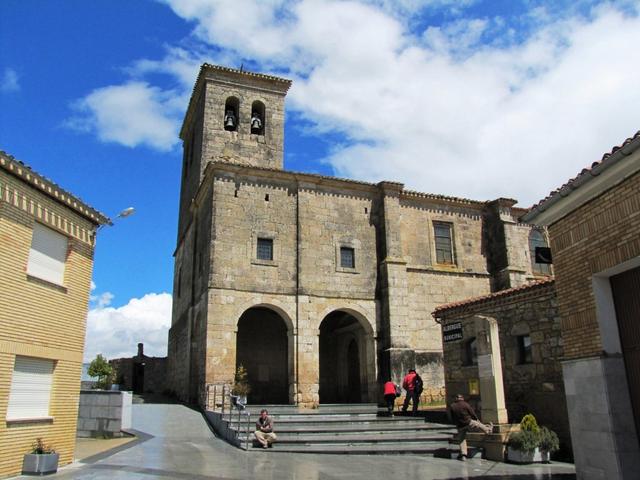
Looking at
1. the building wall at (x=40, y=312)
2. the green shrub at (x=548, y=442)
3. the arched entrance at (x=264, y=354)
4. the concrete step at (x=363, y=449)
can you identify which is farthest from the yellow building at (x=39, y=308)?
the arched entrance at (x=264, y=354)

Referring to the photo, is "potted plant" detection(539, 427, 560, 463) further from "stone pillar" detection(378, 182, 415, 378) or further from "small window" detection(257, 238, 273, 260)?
"small window" detection(257, 238, 273, 260)

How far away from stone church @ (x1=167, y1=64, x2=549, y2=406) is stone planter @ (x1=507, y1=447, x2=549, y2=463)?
10109 mm

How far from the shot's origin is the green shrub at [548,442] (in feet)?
41.1

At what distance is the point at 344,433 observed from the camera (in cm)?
1530

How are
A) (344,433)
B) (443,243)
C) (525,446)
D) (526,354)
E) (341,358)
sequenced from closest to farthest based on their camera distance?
1. (525,446)
2. (526,354)
3. (344,433)
4. (443,243)
5. (341,358)

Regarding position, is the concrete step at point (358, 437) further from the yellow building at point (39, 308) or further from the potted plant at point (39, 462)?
the potted plant at point (39, 462)

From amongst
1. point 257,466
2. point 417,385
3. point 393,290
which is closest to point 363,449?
point 257,466

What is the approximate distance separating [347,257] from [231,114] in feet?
34.4

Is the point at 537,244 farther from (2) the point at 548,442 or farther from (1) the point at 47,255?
(1) the point at 47,255

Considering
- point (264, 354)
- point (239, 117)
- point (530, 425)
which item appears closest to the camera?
point (530, 425)

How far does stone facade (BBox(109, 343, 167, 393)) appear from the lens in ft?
108

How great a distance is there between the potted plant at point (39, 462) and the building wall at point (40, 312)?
16 centimetres

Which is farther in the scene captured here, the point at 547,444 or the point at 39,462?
the point at 547,444

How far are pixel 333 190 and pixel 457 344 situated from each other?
408 inches
